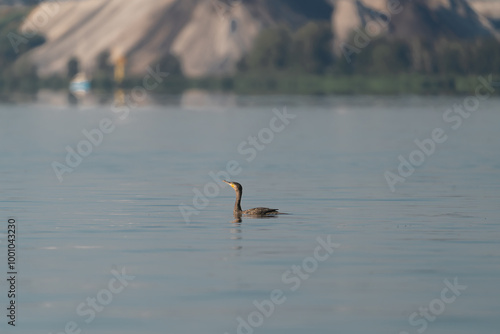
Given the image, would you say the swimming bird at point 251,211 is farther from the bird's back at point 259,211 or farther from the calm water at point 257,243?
the calm water at point 257,243

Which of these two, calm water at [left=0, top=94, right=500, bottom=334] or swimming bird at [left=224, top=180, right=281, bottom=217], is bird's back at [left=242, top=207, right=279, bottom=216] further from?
calm water at [left=0, top=94, right=500, bottom=334]

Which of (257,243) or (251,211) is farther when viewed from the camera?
(251,211)

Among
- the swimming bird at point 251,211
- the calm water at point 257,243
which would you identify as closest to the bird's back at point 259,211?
the swimming bird at point 251,211

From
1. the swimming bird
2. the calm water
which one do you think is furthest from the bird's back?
the calm water

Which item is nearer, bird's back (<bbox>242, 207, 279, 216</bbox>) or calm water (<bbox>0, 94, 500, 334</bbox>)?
calm water (<bbox>0, 94, 500, 334</bbox>)

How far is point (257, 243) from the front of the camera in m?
23.5

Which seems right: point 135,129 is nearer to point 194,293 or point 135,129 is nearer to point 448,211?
point 448,211

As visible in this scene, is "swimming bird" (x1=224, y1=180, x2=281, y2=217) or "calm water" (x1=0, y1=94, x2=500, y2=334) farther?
"swimming bird" (x1=224, y1=180, x2=281, y2=217)

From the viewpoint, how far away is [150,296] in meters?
18.2

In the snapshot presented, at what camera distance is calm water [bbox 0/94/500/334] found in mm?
17078

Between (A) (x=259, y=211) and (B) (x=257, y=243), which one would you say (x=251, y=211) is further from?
(B) (x=257, y=243)

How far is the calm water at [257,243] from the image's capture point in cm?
1708

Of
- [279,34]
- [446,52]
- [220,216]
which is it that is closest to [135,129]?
[220,216]

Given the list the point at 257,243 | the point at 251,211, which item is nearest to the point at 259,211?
the point at 251,211
